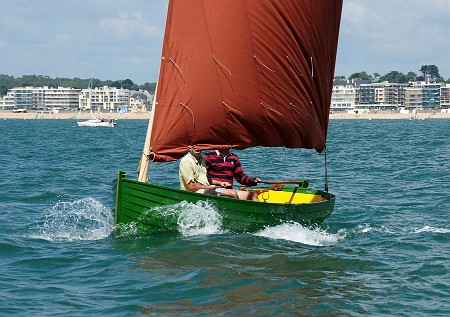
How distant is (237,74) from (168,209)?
265 cm

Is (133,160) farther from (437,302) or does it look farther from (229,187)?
(437,302)

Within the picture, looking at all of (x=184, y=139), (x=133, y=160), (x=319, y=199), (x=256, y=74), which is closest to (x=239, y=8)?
(x=256, y=74)

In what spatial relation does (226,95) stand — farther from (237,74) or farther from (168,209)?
(168,209)

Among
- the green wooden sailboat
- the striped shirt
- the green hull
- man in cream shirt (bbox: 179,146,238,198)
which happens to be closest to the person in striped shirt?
the striped shirt

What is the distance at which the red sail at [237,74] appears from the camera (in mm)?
14711

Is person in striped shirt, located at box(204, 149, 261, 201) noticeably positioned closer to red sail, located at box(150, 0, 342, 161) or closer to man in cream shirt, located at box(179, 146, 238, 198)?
red sail, located at box(150, 0, 342, 161)

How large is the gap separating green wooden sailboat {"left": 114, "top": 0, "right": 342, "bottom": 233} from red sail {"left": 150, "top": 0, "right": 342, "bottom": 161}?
2 cm

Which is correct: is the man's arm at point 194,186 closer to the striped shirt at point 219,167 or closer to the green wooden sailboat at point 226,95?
the green wooden sailboat at point 226,95

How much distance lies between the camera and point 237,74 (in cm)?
1522

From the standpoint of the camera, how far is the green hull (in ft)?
45.9

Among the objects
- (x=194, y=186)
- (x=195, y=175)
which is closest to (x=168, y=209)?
(x=194, y=186)

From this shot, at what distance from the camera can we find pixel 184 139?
1480 centimetres

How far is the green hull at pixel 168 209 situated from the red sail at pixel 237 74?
0.82 metres

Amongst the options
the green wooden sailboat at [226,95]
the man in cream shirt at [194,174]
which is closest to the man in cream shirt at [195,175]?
the man in cream shirt at [194,174]
